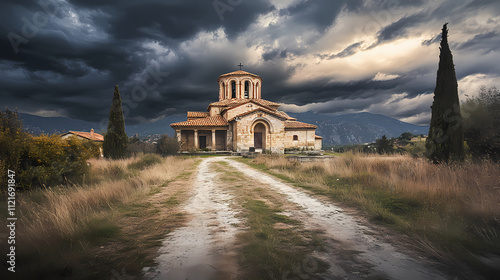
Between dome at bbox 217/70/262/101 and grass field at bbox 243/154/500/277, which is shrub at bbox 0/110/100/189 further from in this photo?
dome at bbox 217/70/262/101

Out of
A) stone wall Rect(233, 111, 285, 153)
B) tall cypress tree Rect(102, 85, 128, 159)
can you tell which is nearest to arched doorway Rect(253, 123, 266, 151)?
stone wall Rect(233, 111, 285, 153)

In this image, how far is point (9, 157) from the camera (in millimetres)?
6113

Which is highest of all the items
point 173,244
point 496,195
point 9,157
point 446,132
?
point 446,132

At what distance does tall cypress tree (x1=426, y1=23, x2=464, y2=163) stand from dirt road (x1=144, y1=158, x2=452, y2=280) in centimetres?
713

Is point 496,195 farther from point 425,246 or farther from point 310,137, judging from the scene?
point 310,137

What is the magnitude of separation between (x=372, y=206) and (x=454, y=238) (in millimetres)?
1649

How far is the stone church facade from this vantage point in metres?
28.7

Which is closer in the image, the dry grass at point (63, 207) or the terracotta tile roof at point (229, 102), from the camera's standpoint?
the dry grass at point (63, 207)

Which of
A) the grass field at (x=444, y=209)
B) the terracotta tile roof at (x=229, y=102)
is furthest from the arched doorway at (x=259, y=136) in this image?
the grass field at (x=444, y=209)

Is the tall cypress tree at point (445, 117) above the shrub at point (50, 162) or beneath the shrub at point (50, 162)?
above

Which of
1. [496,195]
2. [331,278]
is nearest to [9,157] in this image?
[331,278]

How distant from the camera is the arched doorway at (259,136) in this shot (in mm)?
30133

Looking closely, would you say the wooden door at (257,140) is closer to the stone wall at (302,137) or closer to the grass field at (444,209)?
the stone wall at (302,137)

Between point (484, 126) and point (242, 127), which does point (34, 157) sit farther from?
point (242, 127)
